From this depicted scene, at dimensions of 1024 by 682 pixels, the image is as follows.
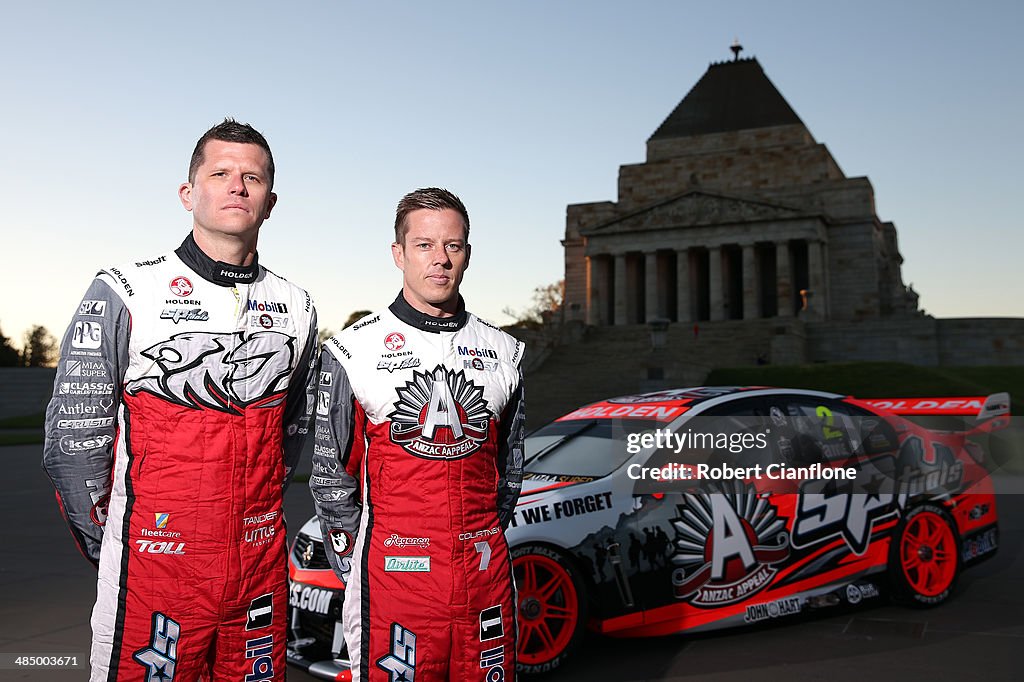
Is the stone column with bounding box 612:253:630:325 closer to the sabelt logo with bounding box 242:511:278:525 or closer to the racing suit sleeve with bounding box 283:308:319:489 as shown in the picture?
the racing suit sleeve with bounding box 283:308:319:489

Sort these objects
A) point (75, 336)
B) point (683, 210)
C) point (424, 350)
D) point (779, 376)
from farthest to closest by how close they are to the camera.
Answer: point (683, 210) → point (779, 376) → point (424, 350) → point (75, 336)

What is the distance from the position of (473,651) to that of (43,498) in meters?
13.0

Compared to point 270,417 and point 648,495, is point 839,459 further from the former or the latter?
point 270,417

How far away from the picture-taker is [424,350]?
3.07 m

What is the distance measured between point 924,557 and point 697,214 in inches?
1914

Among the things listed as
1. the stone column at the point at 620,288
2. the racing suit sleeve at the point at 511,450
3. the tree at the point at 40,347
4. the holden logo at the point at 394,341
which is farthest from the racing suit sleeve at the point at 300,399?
the tree at the point at 40,347

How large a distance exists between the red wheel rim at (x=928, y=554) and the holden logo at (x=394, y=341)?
516 cm

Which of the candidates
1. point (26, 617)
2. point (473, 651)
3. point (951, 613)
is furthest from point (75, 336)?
point (951, 613)

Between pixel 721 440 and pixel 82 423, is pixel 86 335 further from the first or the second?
pixel 721 440

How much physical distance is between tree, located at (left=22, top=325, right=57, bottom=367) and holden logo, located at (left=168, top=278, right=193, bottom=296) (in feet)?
306

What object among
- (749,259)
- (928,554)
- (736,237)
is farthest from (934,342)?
(928,554)

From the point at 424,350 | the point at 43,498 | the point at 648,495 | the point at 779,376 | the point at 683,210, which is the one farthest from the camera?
the point at 683,210

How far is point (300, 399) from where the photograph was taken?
10.1ft

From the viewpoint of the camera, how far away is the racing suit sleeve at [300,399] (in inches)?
120
